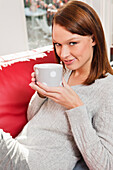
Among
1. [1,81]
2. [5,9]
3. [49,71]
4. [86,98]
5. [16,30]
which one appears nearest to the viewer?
[49,71]

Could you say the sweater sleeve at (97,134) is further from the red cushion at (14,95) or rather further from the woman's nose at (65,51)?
the red cushion at (14,95)

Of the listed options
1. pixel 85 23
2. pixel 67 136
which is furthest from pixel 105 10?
pixel 67 136

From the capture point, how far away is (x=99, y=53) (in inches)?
31.5

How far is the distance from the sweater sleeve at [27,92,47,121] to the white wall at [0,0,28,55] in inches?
28.7

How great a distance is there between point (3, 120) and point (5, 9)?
96 centimetres

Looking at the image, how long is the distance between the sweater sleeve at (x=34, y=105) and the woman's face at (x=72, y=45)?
0.81ft

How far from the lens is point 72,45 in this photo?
0.72m

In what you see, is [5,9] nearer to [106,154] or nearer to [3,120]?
[3,120]

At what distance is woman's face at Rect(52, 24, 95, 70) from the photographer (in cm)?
70

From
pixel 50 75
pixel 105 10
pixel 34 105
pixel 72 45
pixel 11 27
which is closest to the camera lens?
pixel 50 75

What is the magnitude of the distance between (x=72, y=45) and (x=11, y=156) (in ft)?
1.57

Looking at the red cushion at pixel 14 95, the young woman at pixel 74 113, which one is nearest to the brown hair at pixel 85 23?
the young woman at pixel 74 113

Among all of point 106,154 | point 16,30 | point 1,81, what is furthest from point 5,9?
point 106,154

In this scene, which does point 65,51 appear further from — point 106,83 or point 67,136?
point 67,136
